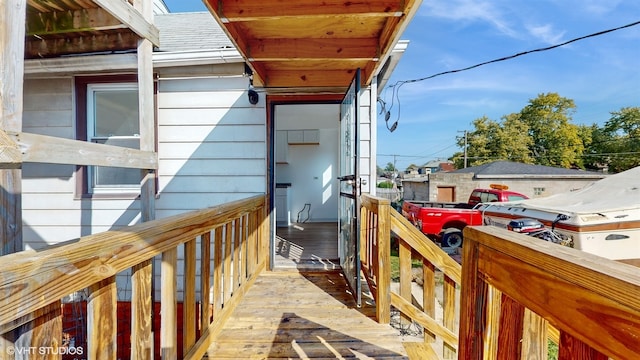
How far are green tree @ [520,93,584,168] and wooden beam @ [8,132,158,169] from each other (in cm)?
3330

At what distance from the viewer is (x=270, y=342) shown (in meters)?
1.92

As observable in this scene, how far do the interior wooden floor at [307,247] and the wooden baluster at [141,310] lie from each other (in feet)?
6.97

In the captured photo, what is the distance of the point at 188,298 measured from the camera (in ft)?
4.92

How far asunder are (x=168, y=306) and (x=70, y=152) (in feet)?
4.22

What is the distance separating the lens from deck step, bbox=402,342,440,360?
5.82 feet

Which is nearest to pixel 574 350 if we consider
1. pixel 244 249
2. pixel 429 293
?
pixel 429 293

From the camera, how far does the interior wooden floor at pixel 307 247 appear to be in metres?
3.29

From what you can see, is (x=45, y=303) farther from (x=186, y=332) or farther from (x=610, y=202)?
(x=610, y=202)

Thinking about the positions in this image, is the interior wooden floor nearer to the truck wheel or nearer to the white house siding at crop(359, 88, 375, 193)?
the white house siding at crop(359, 88, 375, 193)

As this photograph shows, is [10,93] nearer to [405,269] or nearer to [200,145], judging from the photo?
[200,145]

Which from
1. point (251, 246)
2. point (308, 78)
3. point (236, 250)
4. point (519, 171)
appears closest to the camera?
point (236, 250)

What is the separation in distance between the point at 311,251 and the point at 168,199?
77.6 inches

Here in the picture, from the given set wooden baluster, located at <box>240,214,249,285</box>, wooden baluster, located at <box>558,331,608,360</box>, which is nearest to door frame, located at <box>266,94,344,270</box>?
wooden baluster, located at <box>240,214,249,285</box>

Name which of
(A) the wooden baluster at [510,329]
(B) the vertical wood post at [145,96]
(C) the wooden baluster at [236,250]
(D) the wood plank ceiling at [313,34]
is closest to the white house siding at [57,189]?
(B) the vertical wood post at [145,96]
